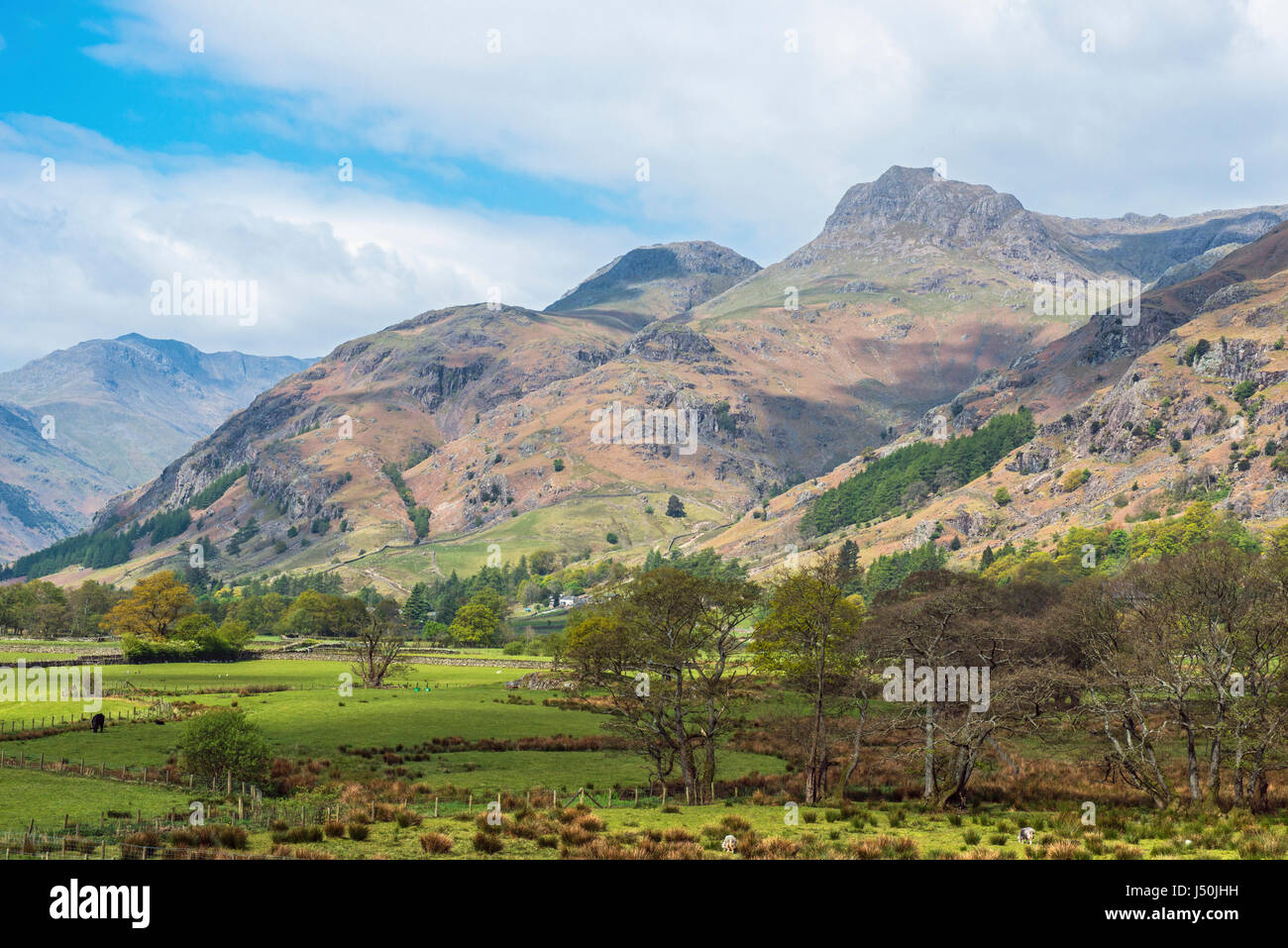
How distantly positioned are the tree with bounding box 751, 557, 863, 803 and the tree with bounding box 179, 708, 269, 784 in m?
31.1

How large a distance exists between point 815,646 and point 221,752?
117ft

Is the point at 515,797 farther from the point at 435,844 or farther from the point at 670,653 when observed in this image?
the point at 435,844

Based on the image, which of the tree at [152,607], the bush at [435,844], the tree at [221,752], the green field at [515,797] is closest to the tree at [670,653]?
the green field at [515,797]

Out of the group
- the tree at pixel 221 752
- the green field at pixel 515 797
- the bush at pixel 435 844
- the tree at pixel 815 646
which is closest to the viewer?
the bush at pixel 435 844

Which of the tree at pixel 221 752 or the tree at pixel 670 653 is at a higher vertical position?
the tree at pixel 670 653

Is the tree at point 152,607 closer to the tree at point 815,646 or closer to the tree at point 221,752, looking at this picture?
the tree at point 815,646

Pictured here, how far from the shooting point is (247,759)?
168 ft

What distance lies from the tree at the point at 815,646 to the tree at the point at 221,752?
102 ft

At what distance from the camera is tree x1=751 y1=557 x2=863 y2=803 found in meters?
51.8

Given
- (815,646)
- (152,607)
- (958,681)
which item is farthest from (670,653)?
(152,607)

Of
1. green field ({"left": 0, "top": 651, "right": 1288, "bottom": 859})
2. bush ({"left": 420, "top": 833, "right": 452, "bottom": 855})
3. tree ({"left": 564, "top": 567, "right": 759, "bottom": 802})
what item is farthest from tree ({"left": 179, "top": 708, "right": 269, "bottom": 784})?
bush ({"left": 420, "top": 833, "right": 452, "bottom": 855})

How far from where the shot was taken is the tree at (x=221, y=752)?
50.7m
